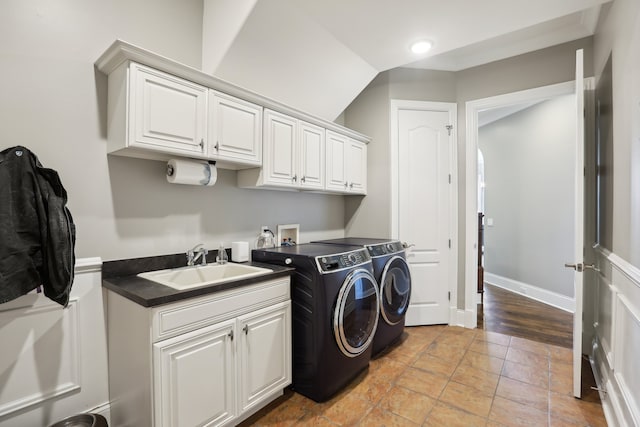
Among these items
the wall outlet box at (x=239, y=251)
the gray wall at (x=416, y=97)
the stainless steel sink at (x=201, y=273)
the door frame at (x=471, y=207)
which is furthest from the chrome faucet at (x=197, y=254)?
the door frame at (x=471, y=207)

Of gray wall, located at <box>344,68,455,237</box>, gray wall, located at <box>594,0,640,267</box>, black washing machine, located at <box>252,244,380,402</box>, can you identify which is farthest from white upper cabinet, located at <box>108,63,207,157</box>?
gray wall, located at <box>594,0,640,267</box>

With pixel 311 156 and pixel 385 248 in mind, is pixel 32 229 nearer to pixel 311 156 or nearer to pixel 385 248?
pixel 311 156

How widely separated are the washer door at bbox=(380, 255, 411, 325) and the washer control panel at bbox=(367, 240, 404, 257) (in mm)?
74

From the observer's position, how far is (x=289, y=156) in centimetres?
241

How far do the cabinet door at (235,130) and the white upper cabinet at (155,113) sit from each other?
71mm

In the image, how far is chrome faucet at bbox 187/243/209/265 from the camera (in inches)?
77.9

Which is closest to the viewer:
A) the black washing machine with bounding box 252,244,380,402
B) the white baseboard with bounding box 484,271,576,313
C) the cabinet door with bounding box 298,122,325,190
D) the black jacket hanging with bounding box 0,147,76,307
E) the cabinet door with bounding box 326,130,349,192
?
the black jacket hanging with bounding box 0,147,76,307

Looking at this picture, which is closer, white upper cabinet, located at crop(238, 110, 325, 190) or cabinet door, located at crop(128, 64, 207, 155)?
cabinet door, located at crop(128, 64, 207, 155)

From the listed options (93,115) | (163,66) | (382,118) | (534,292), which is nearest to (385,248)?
(382,118)

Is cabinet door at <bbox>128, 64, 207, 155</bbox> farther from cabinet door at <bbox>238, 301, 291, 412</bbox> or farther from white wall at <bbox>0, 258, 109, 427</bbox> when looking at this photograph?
cabinet door at <bbox>238, 301, 291, 412</bbox>

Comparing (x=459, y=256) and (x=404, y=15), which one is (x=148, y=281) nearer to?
(x=404, y=15)

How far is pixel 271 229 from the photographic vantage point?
2646mm

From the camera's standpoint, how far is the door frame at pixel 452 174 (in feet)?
10.5

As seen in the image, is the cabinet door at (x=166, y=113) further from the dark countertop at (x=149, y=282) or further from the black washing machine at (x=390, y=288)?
the black washing machine at (x=390, y=288)
